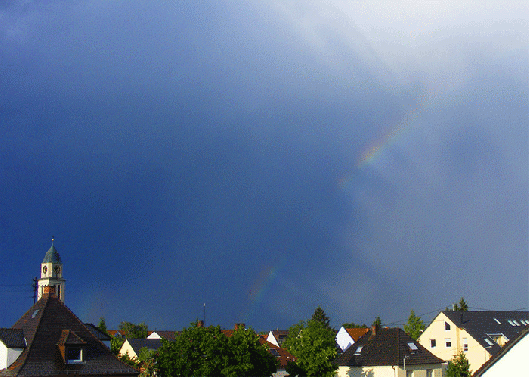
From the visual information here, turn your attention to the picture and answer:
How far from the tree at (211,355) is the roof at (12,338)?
457 inches

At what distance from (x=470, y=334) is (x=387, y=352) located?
2152 centimetres

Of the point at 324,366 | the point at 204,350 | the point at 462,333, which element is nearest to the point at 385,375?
the point at 324,366

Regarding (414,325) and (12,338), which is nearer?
(12,338)

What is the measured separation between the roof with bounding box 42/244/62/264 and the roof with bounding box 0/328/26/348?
8049cm

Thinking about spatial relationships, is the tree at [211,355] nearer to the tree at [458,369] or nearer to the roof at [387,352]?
the roof at [387,352]

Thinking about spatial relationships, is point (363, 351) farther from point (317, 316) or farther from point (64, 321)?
point (317, 316)

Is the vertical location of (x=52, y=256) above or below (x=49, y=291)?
above

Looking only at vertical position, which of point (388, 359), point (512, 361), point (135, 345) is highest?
point (135, 345)

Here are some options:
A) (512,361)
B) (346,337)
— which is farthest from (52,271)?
(512,361)

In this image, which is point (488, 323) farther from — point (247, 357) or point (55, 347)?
point (55, 347)

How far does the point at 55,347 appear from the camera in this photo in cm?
4347

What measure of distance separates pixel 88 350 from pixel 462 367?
46.9 m

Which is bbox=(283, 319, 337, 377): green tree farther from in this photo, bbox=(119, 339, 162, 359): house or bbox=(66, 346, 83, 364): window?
bbox=(119, 339, 162, 359): house

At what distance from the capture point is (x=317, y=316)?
177 metres
